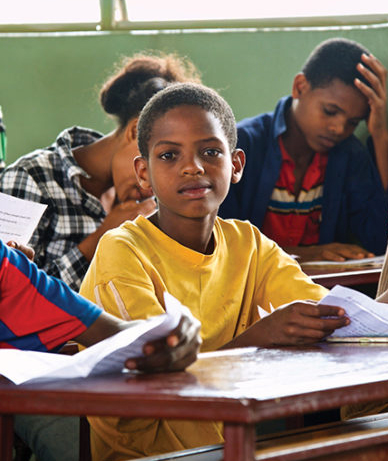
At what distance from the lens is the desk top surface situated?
2.48ft

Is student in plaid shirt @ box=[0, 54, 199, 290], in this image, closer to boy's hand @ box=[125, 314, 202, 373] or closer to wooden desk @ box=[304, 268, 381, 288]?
wooden desk @ box=[304, 268, 381, 288]

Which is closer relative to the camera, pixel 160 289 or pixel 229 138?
pixel 160 289

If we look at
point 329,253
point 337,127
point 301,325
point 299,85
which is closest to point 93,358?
point 301,325

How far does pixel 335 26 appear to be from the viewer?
3.47 m

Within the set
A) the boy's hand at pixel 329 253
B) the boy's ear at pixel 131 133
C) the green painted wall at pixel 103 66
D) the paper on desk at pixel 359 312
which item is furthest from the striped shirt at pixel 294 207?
the paper on desk at pixel 359 312

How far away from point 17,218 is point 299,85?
1.83m

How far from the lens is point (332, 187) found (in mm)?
3090

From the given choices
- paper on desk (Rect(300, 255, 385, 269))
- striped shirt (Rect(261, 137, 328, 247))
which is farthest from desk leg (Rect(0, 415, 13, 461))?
striped shirt (Rect(261, 137, 328, 247))

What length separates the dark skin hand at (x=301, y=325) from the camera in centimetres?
123

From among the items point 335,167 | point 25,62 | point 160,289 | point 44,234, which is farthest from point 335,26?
point 160,289

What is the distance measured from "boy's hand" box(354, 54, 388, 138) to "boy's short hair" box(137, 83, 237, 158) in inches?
63.2

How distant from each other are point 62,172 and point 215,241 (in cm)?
112

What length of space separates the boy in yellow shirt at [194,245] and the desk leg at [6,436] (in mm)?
406

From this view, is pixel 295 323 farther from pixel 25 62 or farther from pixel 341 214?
pixel 25 62
